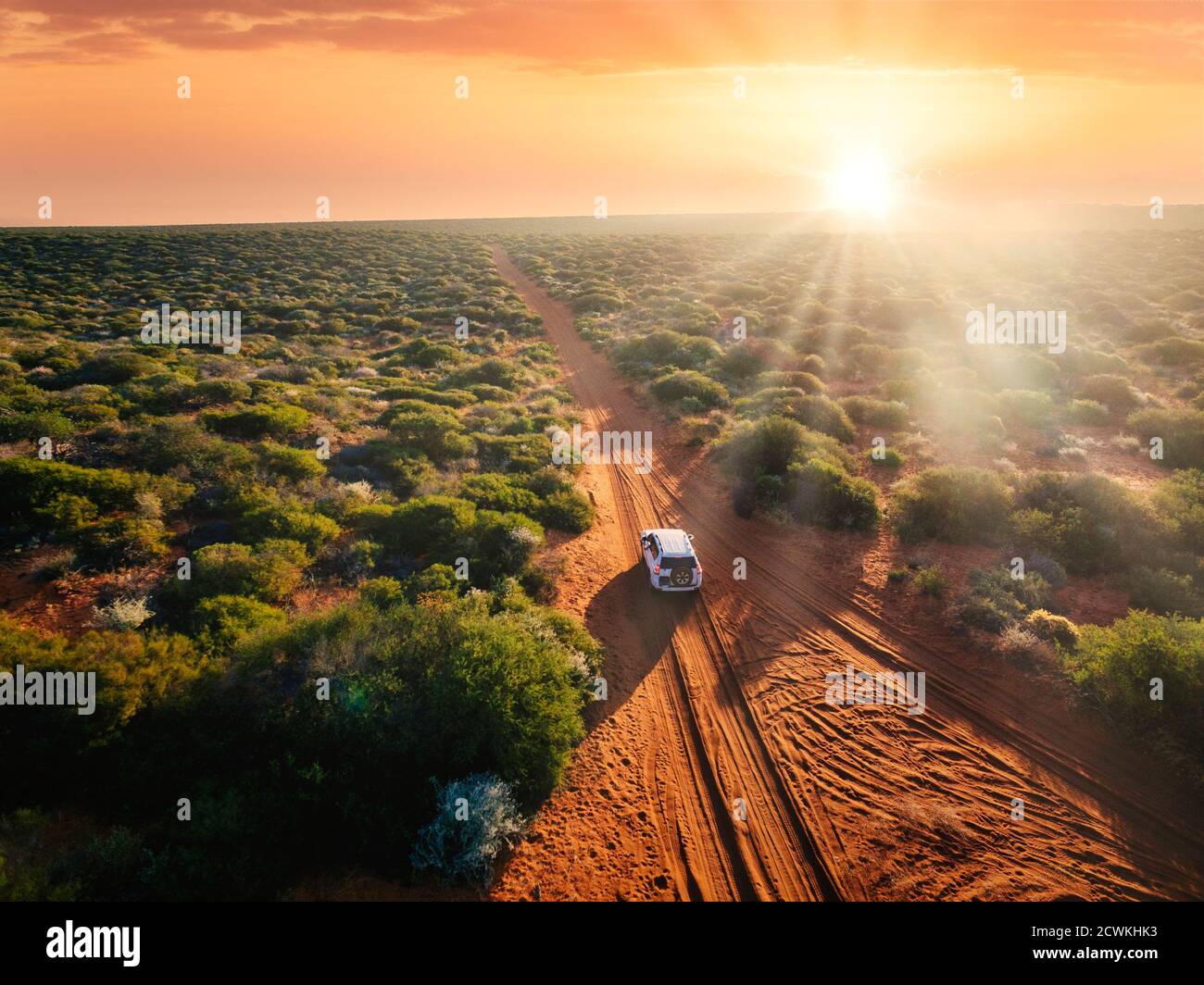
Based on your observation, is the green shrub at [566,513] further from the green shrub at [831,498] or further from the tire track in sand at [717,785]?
the green shrub at [831,498]

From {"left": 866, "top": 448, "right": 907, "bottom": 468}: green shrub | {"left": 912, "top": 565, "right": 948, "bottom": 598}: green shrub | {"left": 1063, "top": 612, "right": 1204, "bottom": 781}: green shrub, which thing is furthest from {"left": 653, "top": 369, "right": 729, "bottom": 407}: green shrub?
{"left": 1063, "top": 612, "right": 1204, "bottom": 781}: green shrub

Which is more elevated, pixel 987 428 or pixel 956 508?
pixel 987 428

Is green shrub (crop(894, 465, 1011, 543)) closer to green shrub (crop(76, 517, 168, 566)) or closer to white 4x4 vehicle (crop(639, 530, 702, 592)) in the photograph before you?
white 4x4 vehicle (crop(639, 530, 702, 592))

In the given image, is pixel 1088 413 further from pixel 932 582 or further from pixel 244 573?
pixel 244 573

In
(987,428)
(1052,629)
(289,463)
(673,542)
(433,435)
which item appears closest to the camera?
(1052,629)

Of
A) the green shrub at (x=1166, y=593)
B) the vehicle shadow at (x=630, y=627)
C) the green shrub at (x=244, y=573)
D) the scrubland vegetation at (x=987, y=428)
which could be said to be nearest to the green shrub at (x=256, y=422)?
the green shrub at (x=244, y=573)

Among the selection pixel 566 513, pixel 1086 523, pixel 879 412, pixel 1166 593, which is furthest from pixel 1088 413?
pixel 566 513
